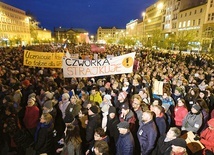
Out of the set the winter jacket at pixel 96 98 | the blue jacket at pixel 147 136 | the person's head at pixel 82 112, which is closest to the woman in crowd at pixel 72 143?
the blue jacket at pixel 147 136

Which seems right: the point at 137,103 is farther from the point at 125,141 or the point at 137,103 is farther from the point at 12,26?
the point at 12,26

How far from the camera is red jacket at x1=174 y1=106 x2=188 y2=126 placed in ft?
19.4

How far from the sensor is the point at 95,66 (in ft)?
30.4

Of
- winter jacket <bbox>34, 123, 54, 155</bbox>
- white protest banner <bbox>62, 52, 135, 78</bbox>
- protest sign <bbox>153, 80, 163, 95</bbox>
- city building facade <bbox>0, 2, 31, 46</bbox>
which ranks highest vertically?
city building facade <bbox>0, 2, 31, 46</bbox>

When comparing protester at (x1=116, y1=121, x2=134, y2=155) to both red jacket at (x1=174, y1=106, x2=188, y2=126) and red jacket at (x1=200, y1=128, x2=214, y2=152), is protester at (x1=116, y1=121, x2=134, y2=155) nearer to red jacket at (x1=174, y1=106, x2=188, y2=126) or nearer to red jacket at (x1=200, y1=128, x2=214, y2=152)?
red jacket at (x1=200, y1=128, x2=214, y2=152)

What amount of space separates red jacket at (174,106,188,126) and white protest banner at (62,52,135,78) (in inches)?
155

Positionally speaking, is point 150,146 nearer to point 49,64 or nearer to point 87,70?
point 87,70

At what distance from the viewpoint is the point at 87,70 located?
9.21 m

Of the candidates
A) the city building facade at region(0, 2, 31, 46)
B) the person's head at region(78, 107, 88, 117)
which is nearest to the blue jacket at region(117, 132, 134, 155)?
the person's head at region(78, 107, 88, 117)

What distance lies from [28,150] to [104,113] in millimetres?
2539

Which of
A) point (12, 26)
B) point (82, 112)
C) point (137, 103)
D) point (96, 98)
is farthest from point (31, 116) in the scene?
point (12, 26)

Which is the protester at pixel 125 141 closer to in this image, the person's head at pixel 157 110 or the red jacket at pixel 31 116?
the person's head at pixel 157 110

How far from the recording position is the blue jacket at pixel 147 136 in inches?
176

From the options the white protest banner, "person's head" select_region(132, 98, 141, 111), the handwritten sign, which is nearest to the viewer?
"person's head" select_region(132, 98, 141, 111)
